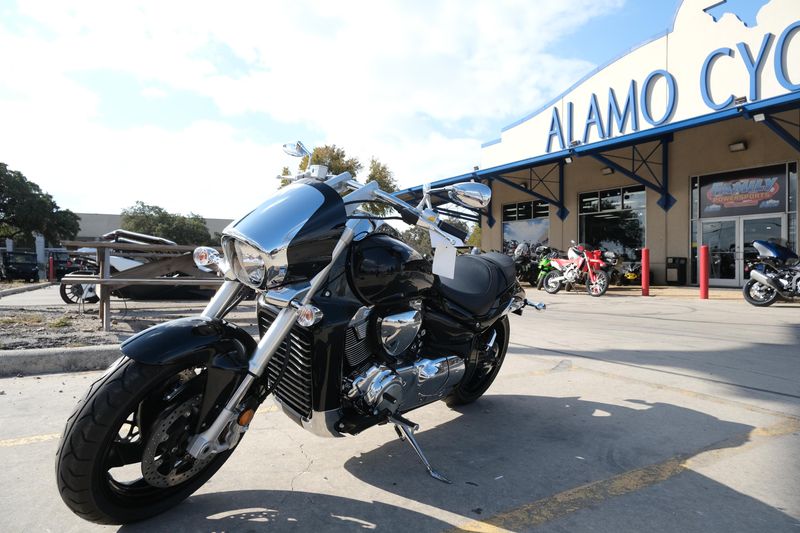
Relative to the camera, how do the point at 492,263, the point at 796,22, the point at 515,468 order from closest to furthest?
the point at 515,468, the point at 492,263, the point at 796,22

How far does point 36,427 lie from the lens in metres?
3.28

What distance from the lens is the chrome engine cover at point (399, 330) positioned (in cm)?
264

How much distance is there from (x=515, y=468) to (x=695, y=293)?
12.3 meters

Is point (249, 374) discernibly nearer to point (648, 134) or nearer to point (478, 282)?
point (478, 282)

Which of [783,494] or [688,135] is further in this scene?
[688,135]

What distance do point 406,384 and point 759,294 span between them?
1056 cm

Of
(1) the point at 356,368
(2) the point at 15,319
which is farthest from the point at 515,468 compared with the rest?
(2) the point at 15,319

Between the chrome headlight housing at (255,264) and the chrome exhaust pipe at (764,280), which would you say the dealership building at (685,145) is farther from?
the chrome headlight housing at (255,264)

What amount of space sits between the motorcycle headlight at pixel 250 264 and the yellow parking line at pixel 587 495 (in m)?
1.34

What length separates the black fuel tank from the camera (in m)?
2.50

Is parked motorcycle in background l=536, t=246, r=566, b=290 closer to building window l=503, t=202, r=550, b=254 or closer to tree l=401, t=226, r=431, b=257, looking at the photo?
building window l=503, t=202, r=550, b=254

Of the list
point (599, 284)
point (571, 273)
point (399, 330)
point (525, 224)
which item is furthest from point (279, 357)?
point (525, 224)

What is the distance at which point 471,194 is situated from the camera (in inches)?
102

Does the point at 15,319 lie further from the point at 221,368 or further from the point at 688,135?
the point at 688,135
